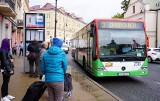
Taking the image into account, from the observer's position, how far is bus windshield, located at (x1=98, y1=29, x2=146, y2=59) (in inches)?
492

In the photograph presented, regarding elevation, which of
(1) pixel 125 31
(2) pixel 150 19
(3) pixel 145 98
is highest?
(2) pixel 150 19

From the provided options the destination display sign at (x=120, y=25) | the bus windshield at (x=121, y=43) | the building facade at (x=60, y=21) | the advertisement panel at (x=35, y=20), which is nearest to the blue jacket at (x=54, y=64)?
the bus windshield at (x=121, y=43)

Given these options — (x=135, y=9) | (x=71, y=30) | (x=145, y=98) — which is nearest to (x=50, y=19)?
(x=71, y=30)

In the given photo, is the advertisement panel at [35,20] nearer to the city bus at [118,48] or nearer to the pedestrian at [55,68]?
the city bus at [118,48]

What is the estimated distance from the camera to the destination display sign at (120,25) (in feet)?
41.9

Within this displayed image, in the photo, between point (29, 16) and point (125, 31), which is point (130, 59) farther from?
point (29, 16)

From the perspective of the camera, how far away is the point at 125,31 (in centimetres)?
1283

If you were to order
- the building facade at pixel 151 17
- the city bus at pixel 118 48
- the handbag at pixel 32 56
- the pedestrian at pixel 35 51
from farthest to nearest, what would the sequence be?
1. the building facade at pixel 151 17
2. the pedestrian at pixel 35 51
3. the handbag at pixel 32 56
4. the city bus at pixel 118 48

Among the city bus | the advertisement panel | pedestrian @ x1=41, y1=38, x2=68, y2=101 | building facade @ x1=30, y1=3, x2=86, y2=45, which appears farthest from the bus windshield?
building facade @ x1=30, y1=3, x2=86, y2=45

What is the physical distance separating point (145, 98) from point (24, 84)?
15.5ft

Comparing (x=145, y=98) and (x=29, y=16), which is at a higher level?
(x=29, y=16)

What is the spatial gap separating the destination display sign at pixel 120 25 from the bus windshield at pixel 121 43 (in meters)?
0.15

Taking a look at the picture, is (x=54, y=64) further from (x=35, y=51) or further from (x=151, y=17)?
(x=151, y=17)

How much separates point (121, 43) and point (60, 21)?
8628 cm
